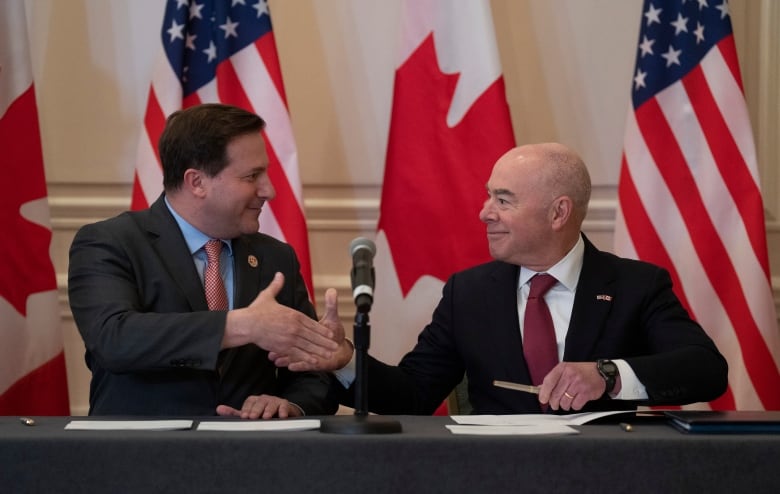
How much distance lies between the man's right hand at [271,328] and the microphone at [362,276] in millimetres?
452

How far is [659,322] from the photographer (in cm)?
305

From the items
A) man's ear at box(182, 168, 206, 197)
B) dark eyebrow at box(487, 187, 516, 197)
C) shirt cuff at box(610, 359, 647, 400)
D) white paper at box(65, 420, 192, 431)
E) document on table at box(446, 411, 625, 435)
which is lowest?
shirt cuff at box(610, 359, 647, 400)

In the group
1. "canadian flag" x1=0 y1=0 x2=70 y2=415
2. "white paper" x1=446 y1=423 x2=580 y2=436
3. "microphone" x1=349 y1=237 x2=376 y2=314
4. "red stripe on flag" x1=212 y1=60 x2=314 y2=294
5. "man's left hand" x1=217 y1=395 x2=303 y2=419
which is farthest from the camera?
"red stripe on flag" x1=212 y1=60 x2=314 y2=294

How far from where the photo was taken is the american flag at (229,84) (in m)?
4.01

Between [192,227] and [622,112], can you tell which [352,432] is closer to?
[192,227]

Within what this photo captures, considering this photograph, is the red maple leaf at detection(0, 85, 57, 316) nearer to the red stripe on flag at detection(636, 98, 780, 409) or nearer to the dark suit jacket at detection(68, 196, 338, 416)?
the dark suit jacket at detection(68, 196, 338, 416)

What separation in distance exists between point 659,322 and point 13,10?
8.64ft

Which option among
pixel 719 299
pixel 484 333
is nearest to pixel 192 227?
pixel 484 333

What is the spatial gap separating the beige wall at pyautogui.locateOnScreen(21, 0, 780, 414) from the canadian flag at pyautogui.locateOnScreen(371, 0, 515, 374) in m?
0.33

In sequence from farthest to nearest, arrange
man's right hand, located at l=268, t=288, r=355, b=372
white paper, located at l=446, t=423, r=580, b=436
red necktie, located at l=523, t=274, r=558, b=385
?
red necktie, located at l=523, t=274, r=558, b=385 < man's right hand, located at l=268, t=288, r=355, b=372 < white paper, located at l=446, t=423, r=580, b=436

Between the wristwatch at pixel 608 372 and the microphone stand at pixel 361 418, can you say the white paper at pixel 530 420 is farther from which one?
the wristwatch at pixel 608 372

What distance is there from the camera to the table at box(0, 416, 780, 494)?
1943mm

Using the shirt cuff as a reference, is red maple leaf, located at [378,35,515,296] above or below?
above

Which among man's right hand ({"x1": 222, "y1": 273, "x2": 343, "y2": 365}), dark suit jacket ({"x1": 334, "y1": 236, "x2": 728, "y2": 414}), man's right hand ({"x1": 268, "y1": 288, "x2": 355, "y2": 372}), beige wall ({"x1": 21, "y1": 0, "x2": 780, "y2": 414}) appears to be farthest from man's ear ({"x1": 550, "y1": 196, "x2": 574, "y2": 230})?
beige wall ({"x1": 21, "y1": 0, "x2": 780, "y2": 414})
